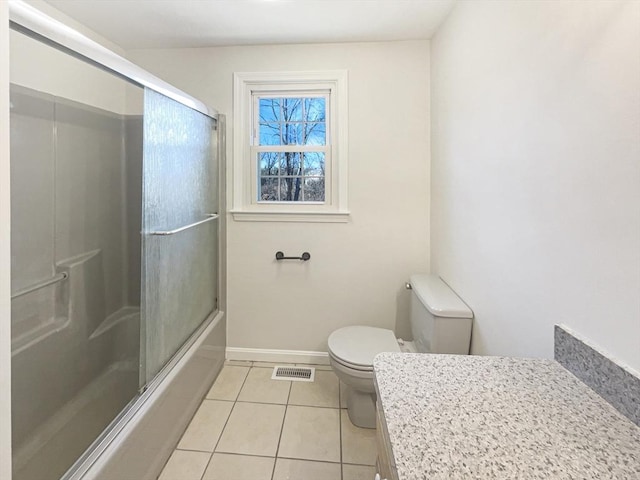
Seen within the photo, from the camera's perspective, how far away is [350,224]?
7.98 feet

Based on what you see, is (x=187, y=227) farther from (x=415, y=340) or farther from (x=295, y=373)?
(x=415, y=340)

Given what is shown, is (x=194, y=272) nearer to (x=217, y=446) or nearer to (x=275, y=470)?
(x=217, y=446)

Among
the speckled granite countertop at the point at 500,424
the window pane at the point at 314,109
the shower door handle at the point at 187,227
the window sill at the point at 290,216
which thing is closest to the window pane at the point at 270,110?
the window pane at the point at 314,109

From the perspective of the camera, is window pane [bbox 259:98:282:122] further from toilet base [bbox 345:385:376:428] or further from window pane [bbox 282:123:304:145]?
toilet base [bbox 345:385:376:428]

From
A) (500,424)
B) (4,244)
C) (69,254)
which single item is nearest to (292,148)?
(69,254)

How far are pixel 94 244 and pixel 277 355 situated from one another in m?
1.39

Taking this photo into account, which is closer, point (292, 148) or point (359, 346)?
point (359, 346)

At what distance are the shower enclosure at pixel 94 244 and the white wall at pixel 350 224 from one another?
1.07 ft

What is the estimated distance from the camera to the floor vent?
235 cm

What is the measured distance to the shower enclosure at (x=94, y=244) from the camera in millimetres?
1590

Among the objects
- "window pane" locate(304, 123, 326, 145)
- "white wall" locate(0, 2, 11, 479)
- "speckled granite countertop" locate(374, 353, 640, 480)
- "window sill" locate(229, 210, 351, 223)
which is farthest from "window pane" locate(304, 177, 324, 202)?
"white wall" locate(0, 2, 11, 479)

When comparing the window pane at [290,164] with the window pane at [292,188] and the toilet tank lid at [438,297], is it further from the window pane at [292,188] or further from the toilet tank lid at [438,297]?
the toilet tank lid at [438,297]

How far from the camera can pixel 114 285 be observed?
7.41 feet

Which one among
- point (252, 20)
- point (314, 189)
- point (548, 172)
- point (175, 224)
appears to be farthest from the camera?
point (314, 189)
